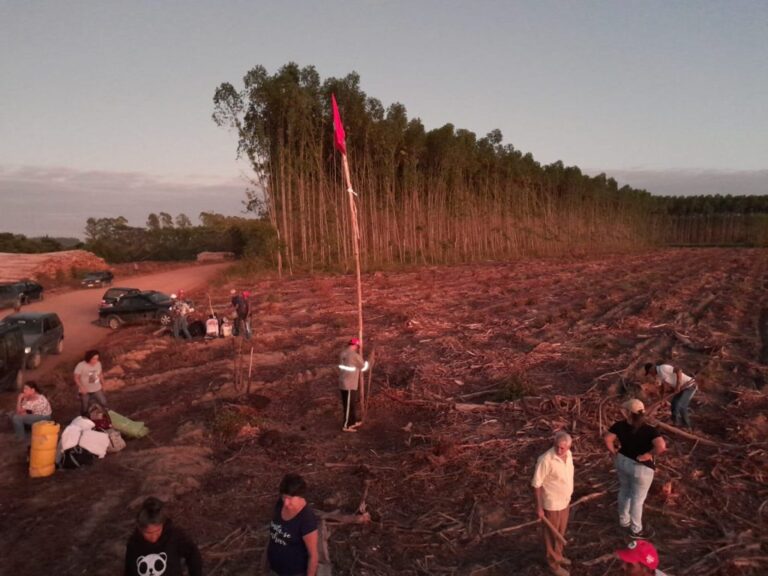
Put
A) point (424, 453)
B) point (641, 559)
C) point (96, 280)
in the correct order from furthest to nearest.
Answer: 1. point (96, 280)
2. point (424, 453)
3. point (641, 559)

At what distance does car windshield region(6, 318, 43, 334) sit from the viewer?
17.2m

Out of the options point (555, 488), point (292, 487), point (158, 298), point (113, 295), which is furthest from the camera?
point (113, 295)

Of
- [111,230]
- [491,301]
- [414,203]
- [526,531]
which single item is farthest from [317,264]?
[111,230]

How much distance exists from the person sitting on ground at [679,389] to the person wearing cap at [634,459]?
3289mm

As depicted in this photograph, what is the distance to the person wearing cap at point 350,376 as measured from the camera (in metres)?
9.88

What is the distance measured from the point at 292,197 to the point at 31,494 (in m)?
35.8

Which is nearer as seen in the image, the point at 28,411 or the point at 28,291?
the point at 28,411

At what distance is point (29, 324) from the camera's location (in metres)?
17.4

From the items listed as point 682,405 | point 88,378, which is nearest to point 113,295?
point 88,378

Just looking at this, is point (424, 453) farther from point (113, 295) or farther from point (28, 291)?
point (28, 291)

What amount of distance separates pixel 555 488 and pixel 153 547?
3752 mm

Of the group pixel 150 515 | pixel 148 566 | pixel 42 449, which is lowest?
pixel 42 449

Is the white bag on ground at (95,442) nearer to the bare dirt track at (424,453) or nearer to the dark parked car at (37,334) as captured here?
the bare dirt track at (424,453)

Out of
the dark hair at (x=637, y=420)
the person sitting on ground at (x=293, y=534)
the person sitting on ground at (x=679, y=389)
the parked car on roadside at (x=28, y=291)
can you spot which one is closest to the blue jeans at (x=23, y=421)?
the person sitting on ground at (x=293, y=534)
